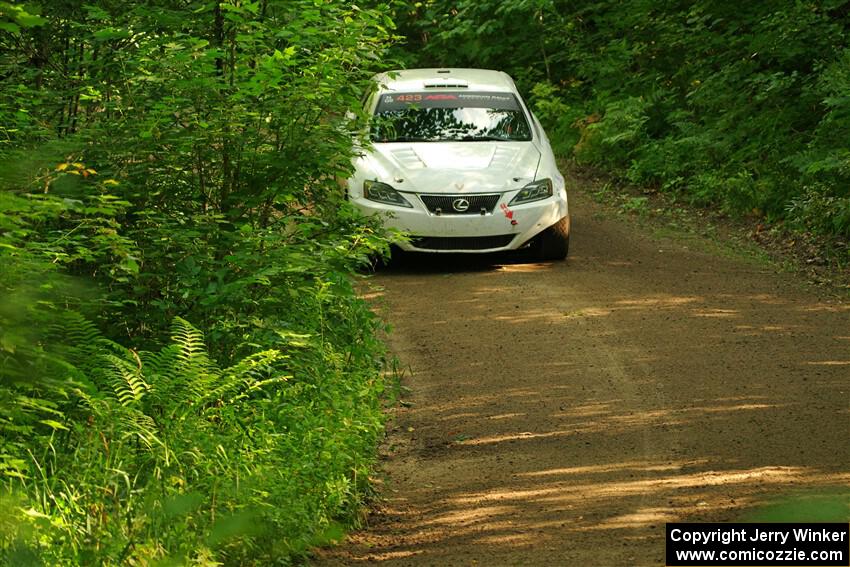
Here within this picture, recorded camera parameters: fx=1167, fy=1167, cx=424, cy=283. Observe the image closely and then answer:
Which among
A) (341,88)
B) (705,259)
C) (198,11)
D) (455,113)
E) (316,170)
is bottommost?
(705,259)

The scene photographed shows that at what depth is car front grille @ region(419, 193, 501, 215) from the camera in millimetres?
11992

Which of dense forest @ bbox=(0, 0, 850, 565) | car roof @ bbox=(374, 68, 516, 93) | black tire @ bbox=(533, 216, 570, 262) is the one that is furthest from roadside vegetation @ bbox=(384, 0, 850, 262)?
dense forest @ bbox=(0, 0, 850, 565)

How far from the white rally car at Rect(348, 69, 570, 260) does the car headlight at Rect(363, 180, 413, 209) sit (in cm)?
1

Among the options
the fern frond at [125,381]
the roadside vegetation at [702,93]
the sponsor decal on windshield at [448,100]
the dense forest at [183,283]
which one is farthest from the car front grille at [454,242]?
the fern frond at [125,381]

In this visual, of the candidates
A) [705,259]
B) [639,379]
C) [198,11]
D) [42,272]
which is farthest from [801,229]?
[42,272]

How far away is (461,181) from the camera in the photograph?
12.0 m

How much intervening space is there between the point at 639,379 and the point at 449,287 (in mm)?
3595

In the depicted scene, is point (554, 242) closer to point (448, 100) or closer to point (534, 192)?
point (534, 192)

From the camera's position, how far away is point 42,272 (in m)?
4.34

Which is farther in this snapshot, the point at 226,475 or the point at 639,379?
the point at 639,379

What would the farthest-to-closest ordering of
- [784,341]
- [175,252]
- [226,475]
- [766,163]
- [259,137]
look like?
[766,163] < [784,341] < [259,137] < [175,252] < [226,475]

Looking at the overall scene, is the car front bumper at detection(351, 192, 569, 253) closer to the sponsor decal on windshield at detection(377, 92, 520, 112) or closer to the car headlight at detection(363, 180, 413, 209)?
the car headlight at detection(363, 180, 413, 209)

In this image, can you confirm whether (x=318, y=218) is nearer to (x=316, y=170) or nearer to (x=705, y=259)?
(x=316, y=170)

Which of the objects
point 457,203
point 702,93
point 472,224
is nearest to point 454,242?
point 472,224
